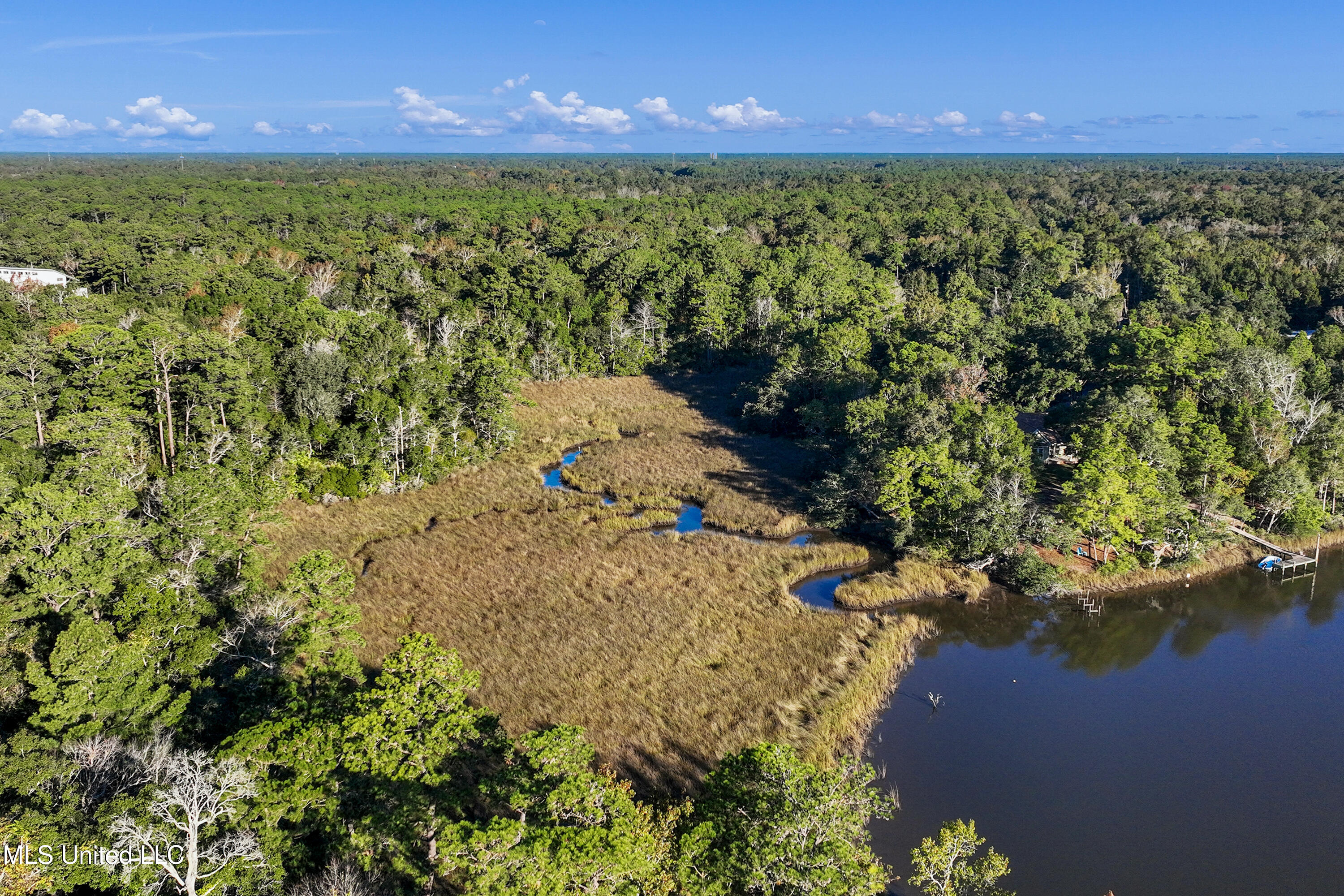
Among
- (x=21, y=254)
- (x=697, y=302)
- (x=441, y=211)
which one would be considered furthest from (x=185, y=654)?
(x=441, y=211)

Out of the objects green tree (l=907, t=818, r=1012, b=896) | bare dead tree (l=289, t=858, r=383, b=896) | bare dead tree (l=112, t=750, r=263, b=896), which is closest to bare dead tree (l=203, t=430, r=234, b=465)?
bare dead tree (l=112, t=750, r=263, b=896)

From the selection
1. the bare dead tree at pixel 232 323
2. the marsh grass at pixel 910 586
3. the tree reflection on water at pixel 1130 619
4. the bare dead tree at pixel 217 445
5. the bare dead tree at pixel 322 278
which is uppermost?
the bare dead tree at pixel 322 278

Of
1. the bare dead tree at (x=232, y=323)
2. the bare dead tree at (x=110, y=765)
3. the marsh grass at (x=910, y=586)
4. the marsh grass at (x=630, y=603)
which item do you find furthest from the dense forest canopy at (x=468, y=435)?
the marsh grass at (x=630, y=603)

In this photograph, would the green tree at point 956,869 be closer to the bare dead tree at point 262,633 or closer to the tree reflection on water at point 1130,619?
the tree reflection on water at point 1130,619

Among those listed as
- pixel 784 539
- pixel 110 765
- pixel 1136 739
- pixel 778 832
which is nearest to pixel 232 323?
pixel 784 539

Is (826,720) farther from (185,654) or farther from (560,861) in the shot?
(185,654)

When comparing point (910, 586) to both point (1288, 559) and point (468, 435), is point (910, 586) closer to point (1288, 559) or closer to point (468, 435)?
point (1288, 559)
